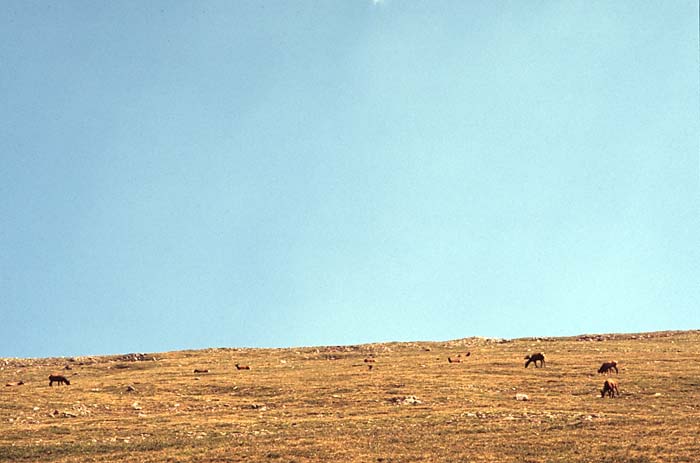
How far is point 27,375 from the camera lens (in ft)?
211

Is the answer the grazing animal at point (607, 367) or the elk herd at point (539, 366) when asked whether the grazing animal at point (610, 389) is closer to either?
the elk herd at point (539, 366)

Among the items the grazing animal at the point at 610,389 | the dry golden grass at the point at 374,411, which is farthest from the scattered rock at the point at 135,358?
the grazing animal at the point at 610,389

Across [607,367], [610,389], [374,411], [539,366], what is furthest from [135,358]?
[610,389]

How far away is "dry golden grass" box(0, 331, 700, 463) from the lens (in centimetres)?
2378

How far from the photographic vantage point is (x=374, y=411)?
3438 cm

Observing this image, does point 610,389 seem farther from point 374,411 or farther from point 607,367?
point 374,411

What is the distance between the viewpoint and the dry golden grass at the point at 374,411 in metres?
23.8

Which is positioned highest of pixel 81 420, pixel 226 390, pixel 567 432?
pixel 226 390

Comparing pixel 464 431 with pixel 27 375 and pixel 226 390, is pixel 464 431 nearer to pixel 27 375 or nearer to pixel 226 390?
pixel 226 390

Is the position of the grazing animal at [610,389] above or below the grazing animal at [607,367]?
below

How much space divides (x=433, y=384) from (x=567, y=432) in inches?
700

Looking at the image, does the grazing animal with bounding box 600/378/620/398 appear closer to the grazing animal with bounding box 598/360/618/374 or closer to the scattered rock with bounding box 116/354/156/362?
the grazing animal with bounding box 598/360/618/374

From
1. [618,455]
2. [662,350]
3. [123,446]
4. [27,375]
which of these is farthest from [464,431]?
[27,375]

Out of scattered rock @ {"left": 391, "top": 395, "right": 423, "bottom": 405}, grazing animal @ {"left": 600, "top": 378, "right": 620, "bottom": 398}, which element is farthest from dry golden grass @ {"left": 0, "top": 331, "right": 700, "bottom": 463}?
grazing animal @ {"left": 600, "top": 378, "right": 620, "bottom": 398}
